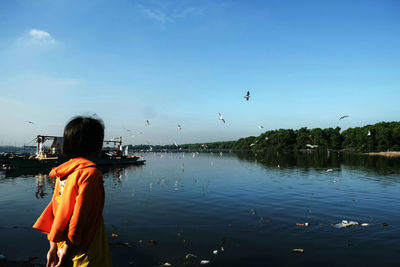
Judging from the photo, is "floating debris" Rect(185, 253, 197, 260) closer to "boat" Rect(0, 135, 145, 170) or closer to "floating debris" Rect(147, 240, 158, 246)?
"floating debris" Rect(147, 240, 158, 246)

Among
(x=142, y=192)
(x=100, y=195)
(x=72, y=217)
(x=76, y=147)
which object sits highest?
(x=76, y=147)

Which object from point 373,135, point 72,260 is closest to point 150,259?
point 72,260

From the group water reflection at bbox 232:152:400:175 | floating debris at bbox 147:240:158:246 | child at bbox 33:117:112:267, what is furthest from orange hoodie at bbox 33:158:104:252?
water reflection at bbox 232:152:400:175

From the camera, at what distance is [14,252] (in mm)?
10828

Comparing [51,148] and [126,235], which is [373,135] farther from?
[126,235]

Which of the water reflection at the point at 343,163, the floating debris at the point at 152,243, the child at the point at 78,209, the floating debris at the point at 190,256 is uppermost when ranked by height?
the child at the point at 78,209

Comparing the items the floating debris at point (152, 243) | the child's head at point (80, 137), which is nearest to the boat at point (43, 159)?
the floating debris at point (152, 243)

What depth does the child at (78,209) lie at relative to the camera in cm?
289

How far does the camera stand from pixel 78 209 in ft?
9.41

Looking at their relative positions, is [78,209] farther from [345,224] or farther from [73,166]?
[345,224]

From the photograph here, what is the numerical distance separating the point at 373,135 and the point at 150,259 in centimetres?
17378

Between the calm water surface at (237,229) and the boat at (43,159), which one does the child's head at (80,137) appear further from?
the boat at (43,159)

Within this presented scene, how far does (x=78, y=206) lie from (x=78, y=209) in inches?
1.3

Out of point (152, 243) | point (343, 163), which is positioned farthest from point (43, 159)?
point (343, 163)
